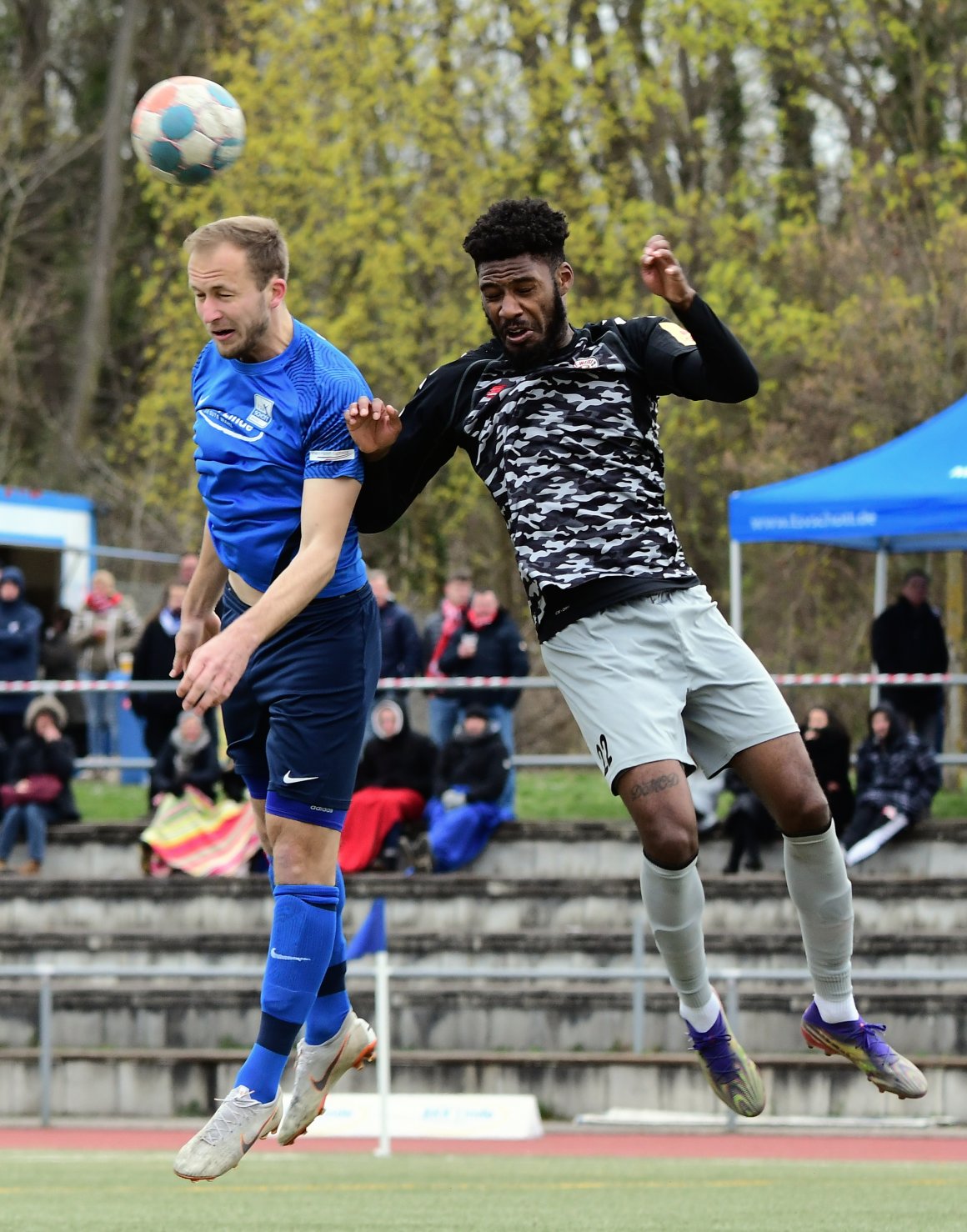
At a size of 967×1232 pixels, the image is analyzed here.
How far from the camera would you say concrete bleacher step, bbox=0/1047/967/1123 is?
13609 millimetres

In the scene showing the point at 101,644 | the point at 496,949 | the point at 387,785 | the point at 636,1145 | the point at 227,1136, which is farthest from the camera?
the point at 101,644

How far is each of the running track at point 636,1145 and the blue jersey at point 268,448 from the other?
23.9ft

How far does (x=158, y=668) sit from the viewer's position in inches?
677

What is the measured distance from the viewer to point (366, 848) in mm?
16219

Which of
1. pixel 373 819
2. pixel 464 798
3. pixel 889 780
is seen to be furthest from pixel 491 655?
pixel 889 780

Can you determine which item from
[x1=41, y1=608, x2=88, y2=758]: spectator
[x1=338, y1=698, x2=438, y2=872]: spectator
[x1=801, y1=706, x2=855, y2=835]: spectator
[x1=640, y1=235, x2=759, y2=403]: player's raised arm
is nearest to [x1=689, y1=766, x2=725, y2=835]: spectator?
[x1=801, y1=706, x2=855, y2=835]: spectator

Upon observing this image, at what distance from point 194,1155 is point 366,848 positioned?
1062cm

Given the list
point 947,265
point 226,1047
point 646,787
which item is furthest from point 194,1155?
point 947,265

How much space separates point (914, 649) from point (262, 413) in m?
11.6

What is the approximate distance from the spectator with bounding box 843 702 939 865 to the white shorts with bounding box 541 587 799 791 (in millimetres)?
9647

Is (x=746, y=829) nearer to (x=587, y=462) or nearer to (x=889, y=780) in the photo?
(x=889, y=780)

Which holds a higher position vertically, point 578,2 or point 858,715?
point 578,2

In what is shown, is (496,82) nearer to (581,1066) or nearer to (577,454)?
(581,1066)

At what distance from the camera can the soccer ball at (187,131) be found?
639 centimetres
